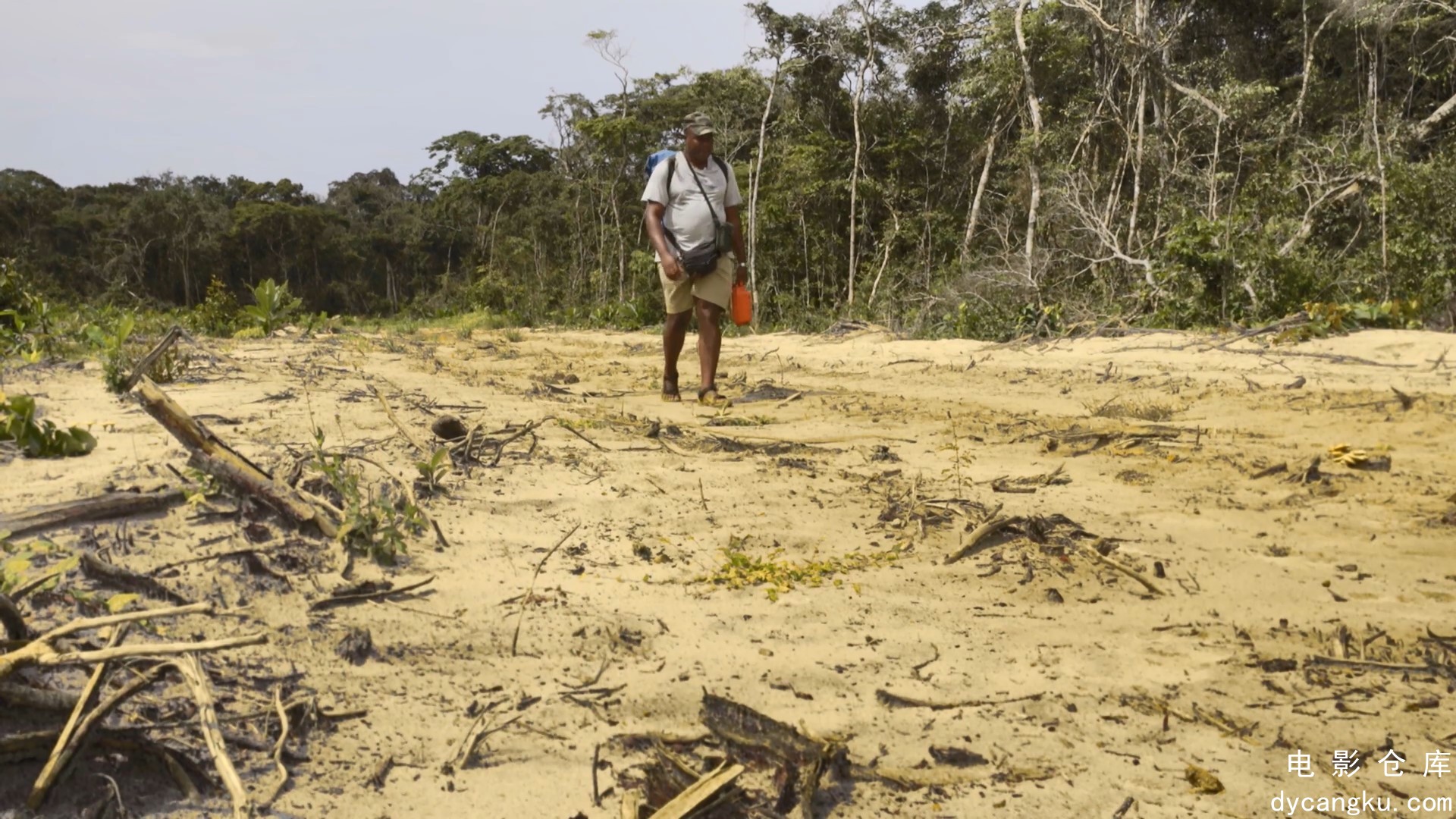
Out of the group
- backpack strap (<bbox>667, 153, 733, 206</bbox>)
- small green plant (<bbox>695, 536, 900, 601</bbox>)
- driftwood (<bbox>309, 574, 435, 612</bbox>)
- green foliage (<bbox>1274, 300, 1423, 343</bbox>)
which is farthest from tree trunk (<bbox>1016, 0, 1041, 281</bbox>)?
driftwood (<bbox>309, 574, 435, 612</bbox>)

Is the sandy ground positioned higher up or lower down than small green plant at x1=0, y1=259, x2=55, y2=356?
lower down

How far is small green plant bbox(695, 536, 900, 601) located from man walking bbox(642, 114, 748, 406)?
8.34 feet

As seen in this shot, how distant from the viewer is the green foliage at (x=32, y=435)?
107 inches

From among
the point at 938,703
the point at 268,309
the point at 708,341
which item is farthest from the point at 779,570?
the point at 268,309

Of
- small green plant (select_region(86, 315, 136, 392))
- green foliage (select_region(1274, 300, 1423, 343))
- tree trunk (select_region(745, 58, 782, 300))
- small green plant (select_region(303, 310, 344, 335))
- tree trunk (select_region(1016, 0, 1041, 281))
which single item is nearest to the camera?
small green plant (select_region(86, 315, 136, 392))

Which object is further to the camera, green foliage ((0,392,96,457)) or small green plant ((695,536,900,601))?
green foliage ((0,392,96,457))

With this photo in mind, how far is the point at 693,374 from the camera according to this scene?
6902 mm

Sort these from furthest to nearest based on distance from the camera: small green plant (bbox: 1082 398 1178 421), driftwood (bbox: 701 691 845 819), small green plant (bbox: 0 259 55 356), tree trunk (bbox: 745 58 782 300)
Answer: tree trunk (bbox: 745 58 782 300) < small green plant (bbox: 0 259 55 356) < small green plant (bbox: 1082 398 1178 421) < driftwood (bbox: 701 691 845 819)

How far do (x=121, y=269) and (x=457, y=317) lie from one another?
15.2 meters

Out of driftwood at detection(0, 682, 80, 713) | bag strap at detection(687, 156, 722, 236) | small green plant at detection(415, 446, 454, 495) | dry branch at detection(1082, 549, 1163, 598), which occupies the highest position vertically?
bag strap at detection(687, 156, 722, 236)

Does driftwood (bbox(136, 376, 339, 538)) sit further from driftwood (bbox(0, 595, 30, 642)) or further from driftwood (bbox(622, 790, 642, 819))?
driftwood (bbox(622, 790, 642, 819))

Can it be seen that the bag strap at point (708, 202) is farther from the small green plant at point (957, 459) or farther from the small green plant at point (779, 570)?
the small green plant at point (779, 570)

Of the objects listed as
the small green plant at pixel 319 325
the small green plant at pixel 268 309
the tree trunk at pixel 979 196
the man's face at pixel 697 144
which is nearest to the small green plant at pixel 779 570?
the man's face at pixel 697 144

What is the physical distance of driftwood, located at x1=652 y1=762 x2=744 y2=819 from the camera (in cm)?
150
